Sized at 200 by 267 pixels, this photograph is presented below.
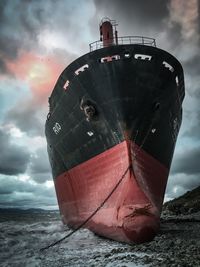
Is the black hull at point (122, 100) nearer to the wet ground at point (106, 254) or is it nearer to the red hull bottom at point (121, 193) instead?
the red hull bottom at point (121, 193)

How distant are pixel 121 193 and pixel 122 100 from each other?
127 inches

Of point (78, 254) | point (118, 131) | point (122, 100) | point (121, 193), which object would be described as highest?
point (122, 100)

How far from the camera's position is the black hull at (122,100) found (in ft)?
32.3

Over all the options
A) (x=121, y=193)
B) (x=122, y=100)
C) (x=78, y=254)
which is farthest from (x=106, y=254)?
(x=122, y=100)

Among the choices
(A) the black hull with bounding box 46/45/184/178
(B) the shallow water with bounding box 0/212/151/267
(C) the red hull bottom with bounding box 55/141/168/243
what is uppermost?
(A) the black hull with bounding box 46/45/184/178

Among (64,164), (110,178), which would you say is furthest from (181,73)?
(64,164)

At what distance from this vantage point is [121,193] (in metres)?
8.62

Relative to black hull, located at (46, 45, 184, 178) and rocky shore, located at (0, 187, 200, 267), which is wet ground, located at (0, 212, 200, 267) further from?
black hull, located at (46, 45, 184, 178)

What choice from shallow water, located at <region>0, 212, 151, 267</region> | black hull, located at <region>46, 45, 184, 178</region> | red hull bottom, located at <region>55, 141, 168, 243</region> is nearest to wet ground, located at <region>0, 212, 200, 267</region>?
shallow water, located at <region>0, 212, 151, 267</region>

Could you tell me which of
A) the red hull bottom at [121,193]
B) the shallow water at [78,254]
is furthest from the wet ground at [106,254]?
the red hull bottom at [121,193]

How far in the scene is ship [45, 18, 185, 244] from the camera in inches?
346

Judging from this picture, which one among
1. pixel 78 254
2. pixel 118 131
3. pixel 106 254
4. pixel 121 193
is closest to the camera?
pixel 106 254

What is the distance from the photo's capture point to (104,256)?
667 cm

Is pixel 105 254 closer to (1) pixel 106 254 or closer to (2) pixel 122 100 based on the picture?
(1) pixel 106 254
